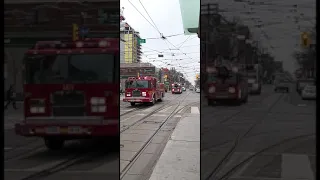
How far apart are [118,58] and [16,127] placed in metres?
1.25

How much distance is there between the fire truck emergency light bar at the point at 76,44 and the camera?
3.85 metres

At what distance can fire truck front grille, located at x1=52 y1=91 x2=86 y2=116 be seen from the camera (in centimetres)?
390

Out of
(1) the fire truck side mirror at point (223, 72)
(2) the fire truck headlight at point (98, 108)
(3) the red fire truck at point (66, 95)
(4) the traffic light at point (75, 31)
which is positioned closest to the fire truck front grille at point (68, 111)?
(3) the red fire truck at point (66, 95)

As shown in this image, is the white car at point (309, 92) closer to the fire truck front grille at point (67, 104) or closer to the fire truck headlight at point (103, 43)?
the fire truck headlight at point (103, 43)

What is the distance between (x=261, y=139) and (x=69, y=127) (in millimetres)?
1948

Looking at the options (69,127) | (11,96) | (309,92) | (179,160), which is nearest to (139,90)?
(179,160)

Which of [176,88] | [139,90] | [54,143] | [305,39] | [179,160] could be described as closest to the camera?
[305,39]

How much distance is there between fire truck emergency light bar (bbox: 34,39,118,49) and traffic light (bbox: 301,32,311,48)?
1.86m

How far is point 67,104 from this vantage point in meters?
3.91

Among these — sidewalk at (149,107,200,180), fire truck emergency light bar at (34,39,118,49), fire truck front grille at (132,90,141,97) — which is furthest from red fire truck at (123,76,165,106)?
fire truck emergency light bar at (34,39,118,49)

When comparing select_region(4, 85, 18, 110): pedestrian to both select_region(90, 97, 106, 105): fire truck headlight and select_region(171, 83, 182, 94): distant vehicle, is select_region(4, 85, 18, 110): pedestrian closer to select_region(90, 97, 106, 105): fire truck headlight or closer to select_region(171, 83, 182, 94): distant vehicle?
select_region(90, 97, 106, 105): fire truck headlight

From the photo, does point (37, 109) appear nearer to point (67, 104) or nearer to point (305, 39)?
point (67, 104)
